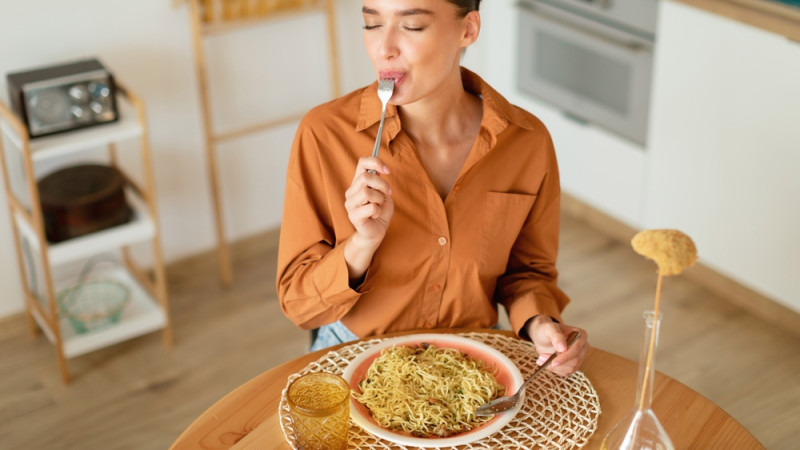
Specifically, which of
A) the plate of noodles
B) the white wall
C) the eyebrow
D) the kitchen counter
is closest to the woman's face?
the eyebrow

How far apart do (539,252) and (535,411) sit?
418 mm

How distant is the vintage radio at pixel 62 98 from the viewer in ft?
8.57

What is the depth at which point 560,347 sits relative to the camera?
1.50 m

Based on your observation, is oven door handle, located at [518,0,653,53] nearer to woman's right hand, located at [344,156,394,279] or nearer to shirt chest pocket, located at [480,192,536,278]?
shirt chest pocket, located at [480,192,536,278]

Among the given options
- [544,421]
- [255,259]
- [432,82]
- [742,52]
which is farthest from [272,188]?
[544,421]

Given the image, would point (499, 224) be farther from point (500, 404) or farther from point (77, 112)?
point (77, 112)

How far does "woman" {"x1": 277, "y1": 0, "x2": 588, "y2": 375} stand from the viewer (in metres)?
1.59

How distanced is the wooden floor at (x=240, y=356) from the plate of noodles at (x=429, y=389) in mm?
1290

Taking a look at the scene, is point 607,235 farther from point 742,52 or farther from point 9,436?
point 9,436

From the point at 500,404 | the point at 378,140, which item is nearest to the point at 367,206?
the point at 378,140

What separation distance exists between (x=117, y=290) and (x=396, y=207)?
165cm

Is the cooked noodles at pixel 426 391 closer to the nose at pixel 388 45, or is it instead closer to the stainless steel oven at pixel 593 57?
the nose at pixel 388 45

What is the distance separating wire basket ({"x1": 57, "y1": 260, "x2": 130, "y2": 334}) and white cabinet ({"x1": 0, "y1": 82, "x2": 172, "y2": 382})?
28 millimetres

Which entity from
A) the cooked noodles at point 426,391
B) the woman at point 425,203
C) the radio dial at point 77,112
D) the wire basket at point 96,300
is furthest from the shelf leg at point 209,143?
the cooked noodles at point 426,391
